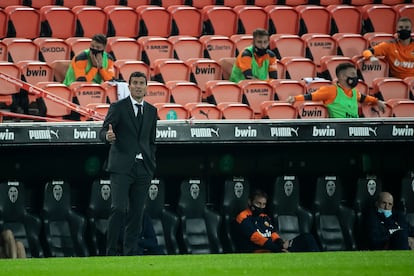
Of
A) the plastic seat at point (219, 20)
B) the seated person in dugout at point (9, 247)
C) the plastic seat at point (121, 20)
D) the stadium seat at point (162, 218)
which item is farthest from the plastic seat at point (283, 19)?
the seated person in dugout at point (9, 247)

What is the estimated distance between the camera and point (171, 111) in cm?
1329

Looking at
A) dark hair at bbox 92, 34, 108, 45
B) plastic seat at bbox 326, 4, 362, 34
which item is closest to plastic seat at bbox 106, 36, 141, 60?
dark hair at bbox 92, 34, 108, 45

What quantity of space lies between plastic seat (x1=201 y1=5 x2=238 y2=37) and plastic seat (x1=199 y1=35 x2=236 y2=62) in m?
0.76

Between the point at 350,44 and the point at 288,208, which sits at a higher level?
the point at 350,44

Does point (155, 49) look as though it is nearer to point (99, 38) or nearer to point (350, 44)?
point (99, 38)

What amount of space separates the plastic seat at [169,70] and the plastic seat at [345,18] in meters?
3.08

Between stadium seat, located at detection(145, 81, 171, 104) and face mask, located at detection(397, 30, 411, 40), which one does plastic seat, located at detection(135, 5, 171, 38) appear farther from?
face mask, located at detection(397, 30, 411, 40)

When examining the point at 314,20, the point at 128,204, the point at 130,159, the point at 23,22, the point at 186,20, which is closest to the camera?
the point at 130,159

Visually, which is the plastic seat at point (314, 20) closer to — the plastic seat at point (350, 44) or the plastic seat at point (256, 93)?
the plastic seat at point (350, 44)

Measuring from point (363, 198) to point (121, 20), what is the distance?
3.99 meters

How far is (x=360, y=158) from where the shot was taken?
14375 mm

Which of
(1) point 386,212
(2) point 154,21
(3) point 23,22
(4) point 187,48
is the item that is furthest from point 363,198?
(3) point 23,22

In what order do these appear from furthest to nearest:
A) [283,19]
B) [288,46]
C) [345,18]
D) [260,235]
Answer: [345,18], [283,19], [288,46], [260,235]

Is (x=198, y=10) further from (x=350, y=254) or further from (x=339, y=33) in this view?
(x=350, y=254)
